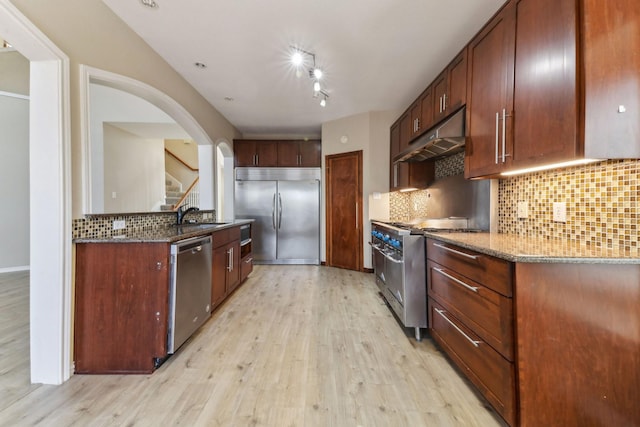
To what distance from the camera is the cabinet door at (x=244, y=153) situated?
5.09 meters

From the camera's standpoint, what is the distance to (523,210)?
6.45 ft

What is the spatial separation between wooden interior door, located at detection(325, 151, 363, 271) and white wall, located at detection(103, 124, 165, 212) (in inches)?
174

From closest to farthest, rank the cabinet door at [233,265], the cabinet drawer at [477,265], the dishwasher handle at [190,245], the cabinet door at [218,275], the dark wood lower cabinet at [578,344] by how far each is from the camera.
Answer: the dark wood lower cabinet at [578,344] → the cabinet drawer at [477,265] → the dishwasher handle at [190,245] → the cabinet door at [218,275] → the cabinet door at [233,265]

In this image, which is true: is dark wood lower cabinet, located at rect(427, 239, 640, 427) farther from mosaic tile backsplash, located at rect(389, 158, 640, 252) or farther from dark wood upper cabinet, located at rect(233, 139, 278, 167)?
dark wood upper cabinet, located at rect(233, 139, 278, 167)

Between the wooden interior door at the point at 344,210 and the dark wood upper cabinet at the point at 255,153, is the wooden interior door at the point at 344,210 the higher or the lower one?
the lower one

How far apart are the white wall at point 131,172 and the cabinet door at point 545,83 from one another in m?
6.51

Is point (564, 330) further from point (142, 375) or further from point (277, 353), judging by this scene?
point (142, 375)

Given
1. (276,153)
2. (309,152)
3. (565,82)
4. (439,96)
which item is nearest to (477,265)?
(565,82)

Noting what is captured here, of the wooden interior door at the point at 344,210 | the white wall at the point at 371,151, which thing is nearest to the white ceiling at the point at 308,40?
the white wall at the point at 371,151

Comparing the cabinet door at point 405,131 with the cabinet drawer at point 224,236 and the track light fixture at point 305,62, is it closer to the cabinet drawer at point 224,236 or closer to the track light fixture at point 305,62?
the track light fixture at point 305,62

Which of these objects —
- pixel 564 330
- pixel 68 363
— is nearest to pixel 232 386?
pixel 68 363

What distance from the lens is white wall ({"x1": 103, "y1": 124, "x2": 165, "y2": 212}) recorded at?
17.5 feet

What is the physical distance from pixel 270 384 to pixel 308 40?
9.20 feet

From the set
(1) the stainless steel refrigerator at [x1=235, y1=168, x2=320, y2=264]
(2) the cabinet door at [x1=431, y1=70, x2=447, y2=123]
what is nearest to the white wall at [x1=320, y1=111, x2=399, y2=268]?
(1) the stainless steel refrigerator at [x1=235, y1=168, x2=320, y2=264]
